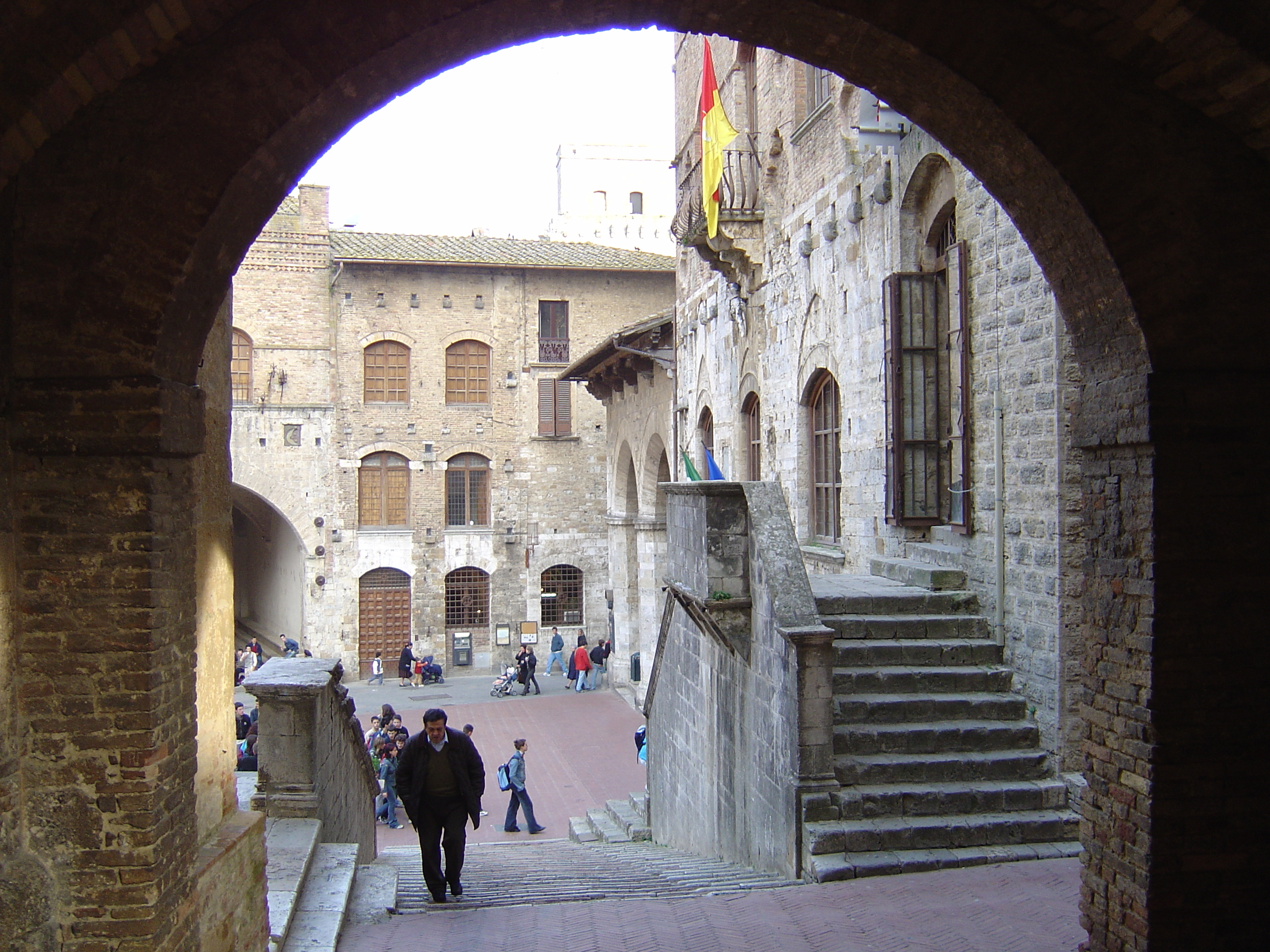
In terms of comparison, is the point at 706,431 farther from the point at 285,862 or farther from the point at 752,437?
the point at 285,862

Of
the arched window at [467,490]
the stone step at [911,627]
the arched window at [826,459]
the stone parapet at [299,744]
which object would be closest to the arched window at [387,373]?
the arched window at [467,490]

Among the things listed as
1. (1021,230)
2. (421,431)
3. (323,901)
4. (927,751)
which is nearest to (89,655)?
(323,901)

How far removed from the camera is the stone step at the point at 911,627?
8750mm

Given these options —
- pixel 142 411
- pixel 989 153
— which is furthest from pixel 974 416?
pixel 142 411

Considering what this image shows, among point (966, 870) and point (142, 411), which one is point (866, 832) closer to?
point (966, 870)

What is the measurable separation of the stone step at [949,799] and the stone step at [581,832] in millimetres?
5977

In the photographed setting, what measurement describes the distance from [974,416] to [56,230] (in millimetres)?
7262

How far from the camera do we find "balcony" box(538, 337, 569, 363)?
26984 mm

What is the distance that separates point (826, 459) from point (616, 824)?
5196 millimetres

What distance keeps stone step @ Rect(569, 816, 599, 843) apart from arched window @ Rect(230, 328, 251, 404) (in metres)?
15.7

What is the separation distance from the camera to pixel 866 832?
23.2 ft

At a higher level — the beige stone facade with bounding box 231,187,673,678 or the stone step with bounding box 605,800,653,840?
the beige stone facade with bounding box 231,187,673,678

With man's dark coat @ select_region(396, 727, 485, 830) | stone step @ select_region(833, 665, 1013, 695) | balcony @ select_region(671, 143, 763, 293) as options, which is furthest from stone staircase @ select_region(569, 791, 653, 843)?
balcony @ select_region(671, 143, 763, 293)

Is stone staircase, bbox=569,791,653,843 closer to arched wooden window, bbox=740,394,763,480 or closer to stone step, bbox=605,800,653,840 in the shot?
stone step, bbox=605,800,653,840
